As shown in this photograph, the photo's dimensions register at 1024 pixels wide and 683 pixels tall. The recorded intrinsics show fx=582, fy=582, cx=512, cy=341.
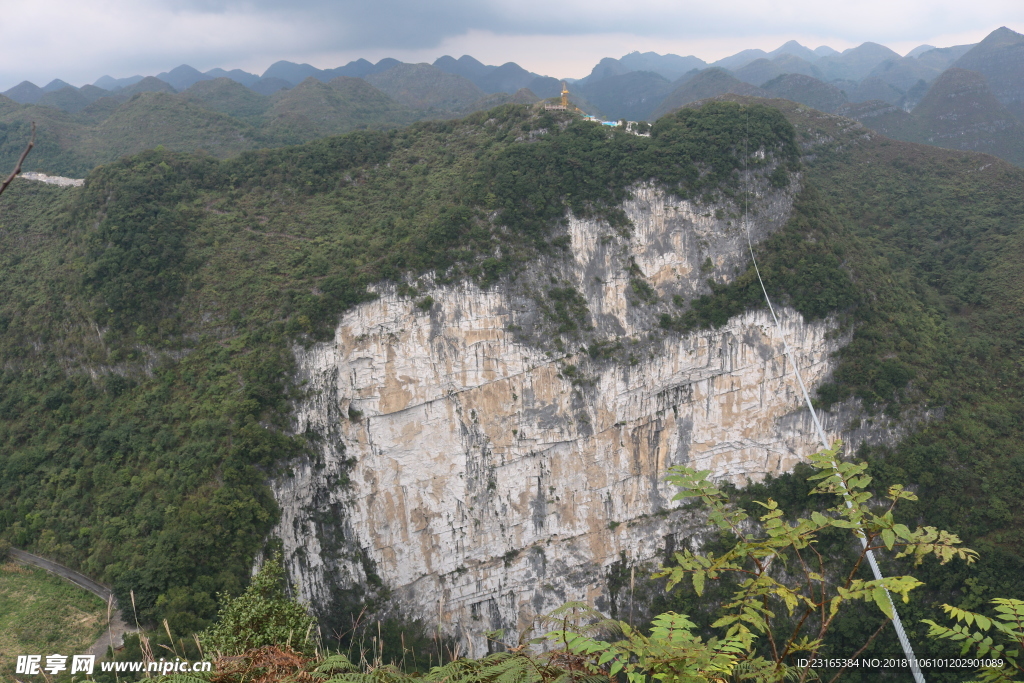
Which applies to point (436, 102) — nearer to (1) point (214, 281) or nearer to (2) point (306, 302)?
(1) point (214, 281)

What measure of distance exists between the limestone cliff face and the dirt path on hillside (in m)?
9.15

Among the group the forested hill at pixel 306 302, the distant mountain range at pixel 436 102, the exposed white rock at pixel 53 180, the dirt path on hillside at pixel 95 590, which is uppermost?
the distant mountain range at pixel 436 102

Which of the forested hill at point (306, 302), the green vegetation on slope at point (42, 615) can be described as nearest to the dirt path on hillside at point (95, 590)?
the green vegetation on slope at point (42, 615)

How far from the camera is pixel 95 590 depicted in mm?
18797

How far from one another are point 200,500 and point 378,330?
10259 mm

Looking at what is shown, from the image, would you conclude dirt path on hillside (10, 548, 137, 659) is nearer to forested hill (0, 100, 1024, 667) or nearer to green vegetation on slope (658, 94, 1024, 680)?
forested hill (0, 100, 1024, 667)

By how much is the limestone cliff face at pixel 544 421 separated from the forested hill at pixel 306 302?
1393mm

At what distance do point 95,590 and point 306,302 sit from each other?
512 inches

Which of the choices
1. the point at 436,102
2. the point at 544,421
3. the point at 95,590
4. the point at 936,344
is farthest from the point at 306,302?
the point at 436,102

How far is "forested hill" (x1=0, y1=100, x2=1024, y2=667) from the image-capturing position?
70.3ft

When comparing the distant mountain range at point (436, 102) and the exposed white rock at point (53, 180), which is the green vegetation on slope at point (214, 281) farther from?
the distant mountain range at point (436, 102)

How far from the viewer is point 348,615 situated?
26.1 metres

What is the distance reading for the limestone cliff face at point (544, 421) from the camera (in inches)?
1085

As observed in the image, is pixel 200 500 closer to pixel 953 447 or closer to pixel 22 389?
pixel 22 389
